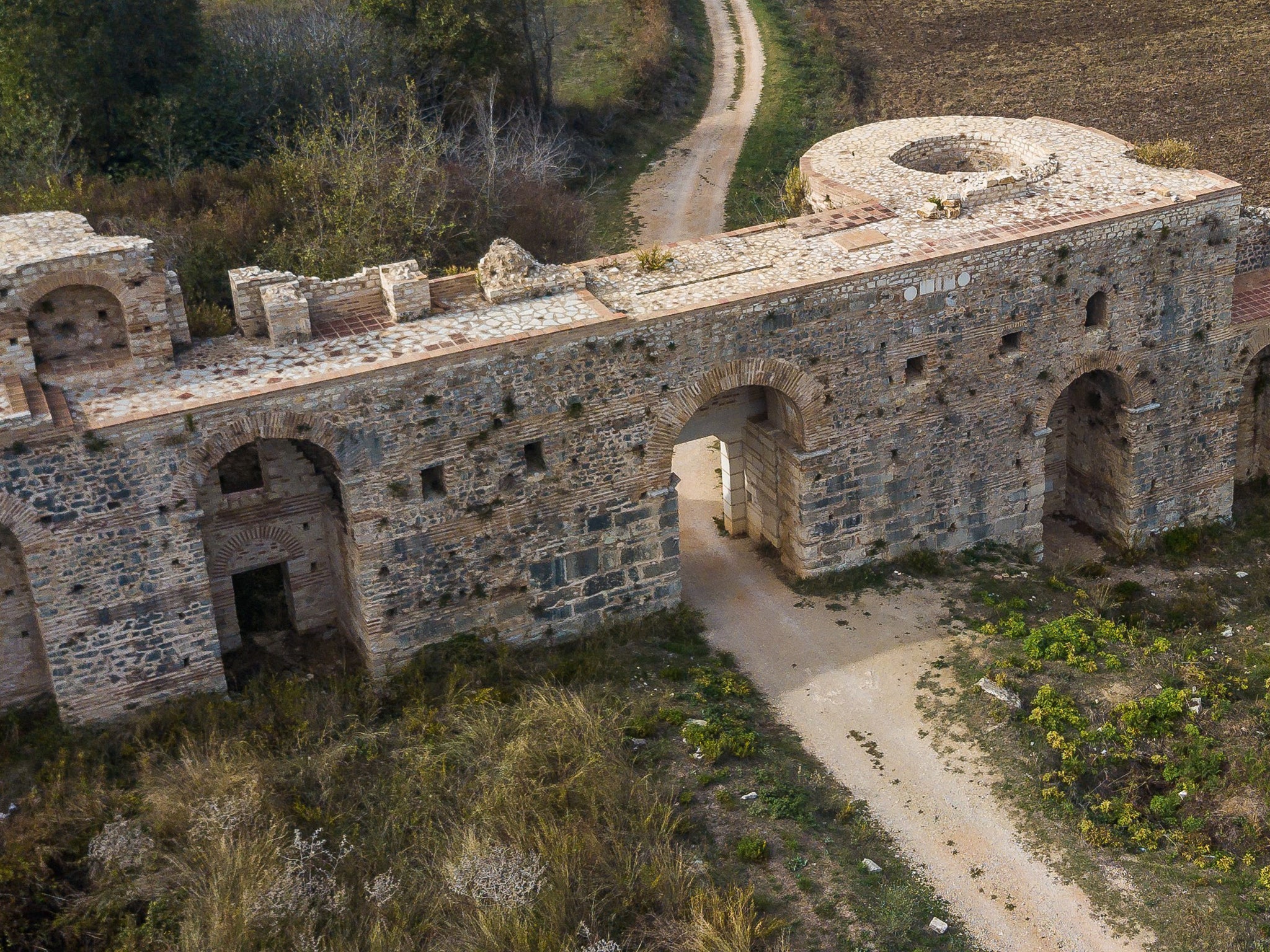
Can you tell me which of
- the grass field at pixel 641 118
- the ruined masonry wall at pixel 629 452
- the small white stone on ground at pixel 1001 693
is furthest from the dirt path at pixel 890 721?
the grass field at pixel 641 118

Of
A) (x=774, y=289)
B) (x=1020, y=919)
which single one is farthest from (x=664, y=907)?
(x=774, y=289)

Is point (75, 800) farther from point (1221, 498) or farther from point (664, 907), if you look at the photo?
point (1221, 498)

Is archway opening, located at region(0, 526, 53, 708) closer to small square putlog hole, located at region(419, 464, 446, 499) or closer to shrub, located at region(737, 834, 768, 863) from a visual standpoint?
small square putlog hole, located at region(419, 464, 446, 499)

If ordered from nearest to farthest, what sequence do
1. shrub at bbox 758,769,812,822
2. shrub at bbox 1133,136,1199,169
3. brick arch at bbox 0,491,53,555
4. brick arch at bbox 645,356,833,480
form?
1. brick arch at bbox 0,491,53,555
2. shrub at bbox 758,769,812,822
3. brick arch at bbox 645,356,833,480
4. shrub at bbox 1133,136,1199,169

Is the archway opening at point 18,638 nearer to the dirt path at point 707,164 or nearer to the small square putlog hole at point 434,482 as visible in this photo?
the small square putlog hole at point 434,482

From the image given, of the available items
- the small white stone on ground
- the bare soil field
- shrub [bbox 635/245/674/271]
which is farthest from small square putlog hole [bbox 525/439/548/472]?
the bare soil field
